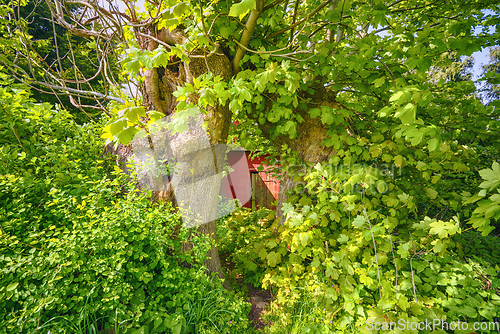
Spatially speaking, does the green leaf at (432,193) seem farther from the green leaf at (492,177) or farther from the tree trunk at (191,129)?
the tree trunk at (191,129)

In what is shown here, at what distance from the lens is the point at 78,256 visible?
164 cm

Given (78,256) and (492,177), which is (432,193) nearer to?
(492,177)

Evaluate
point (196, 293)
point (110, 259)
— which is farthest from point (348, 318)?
point (110, 259)

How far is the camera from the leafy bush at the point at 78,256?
1506mm

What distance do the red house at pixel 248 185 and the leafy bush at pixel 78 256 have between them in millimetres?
5162

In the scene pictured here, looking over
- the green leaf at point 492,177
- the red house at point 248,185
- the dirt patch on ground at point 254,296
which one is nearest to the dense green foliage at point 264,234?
the green leaf at point 492,177

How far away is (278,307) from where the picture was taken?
96.0 inches

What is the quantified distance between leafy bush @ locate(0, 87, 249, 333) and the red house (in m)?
5.16

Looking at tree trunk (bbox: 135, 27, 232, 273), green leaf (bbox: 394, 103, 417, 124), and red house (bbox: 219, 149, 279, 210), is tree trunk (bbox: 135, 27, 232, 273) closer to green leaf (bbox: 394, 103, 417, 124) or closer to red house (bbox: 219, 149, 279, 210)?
green leaf (bbox: 394, 103, 417, 124)

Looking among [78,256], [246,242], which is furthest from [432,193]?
[78,256]

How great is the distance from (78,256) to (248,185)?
6817 mm

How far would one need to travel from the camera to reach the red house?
297 inches

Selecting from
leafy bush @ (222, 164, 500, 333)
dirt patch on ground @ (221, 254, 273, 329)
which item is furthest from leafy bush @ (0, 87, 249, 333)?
leafy bush @ (222, 164, 500, 333)

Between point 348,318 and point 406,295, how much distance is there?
1.95 ft
